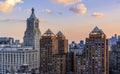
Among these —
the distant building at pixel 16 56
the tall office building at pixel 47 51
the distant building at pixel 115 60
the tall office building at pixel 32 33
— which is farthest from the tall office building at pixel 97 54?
the tall office building at pixel 32 33

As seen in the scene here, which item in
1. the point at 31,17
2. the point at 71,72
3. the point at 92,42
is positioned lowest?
the point at 71,72

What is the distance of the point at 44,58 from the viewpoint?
54156mm

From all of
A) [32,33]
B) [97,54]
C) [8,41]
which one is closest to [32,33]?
[32,33]

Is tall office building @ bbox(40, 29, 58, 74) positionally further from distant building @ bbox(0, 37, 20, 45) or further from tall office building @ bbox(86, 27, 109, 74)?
distant building @ bbox(0, 37, 20, 45)

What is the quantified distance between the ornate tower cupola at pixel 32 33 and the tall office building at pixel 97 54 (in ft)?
144

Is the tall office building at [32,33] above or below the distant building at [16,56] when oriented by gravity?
above

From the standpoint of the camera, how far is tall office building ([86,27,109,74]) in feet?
160

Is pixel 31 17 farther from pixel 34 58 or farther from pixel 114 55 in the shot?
pixel 114 55

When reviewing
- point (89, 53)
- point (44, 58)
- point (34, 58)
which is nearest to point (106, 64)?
point (89, 53)

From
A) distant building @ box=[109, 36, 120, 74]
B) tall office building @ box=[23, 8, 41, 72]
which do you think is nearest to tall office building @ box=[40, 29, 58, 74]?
distant building @ box=[109, 36, 120, 74]

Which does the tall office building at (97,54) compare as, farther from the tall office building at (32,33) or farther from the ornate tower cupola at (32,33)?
the ornate tower cupola at (32,33)

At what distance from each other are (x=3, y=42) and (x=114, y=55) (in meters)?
43.4

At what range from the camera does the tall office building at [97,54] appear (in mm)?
48625

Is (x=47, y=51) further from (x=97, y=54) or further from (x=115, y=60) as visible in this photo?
(x=115, y=60)
